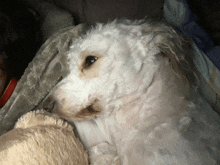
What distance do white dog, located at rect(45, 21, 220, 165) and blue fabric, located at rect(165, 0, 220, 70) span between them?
0.25 m

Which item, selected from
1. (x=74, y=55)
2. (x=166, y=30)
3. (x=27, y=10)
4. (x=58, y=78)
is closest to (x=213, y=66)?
(x=166, y=30)

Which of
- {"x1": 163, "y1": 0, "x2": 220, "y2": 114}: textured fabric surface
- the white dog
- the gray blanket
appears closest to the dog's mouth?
the white dog

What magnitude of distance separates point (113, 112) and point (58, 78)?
0.42 meters

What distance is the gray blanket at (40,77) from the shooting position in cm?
88

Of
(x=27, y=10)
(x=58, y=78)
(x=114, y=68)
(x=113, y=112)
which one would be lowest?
(x=113, y=112)

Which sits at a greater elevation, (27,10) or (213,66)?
(27,10)

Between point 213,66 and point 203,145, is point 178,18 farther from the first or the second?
point 203,145

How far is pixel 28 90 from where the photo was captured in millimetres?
897

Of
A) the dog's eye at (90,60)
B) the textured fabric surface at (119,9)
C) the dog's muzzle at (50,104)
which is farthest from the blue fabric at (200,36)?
the dog's muzzle at (50,104)

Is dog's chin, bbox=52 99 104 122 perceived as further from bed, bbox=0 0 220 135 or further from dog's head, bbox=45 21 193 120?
bed, bbox=0 0 220 135

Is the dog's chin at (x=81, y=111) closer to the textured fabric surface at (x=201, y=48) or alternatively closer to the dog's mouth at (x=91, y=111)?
the dog's mouth at (x=91, y=111)

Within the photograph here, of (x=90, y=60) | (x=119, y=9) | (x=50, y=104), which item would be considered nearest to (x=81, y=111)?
(x=50, y=104)

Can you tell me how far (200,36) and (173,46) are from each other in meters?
0.36

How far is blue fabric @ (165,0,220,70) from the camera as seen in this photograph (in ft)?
2.96
